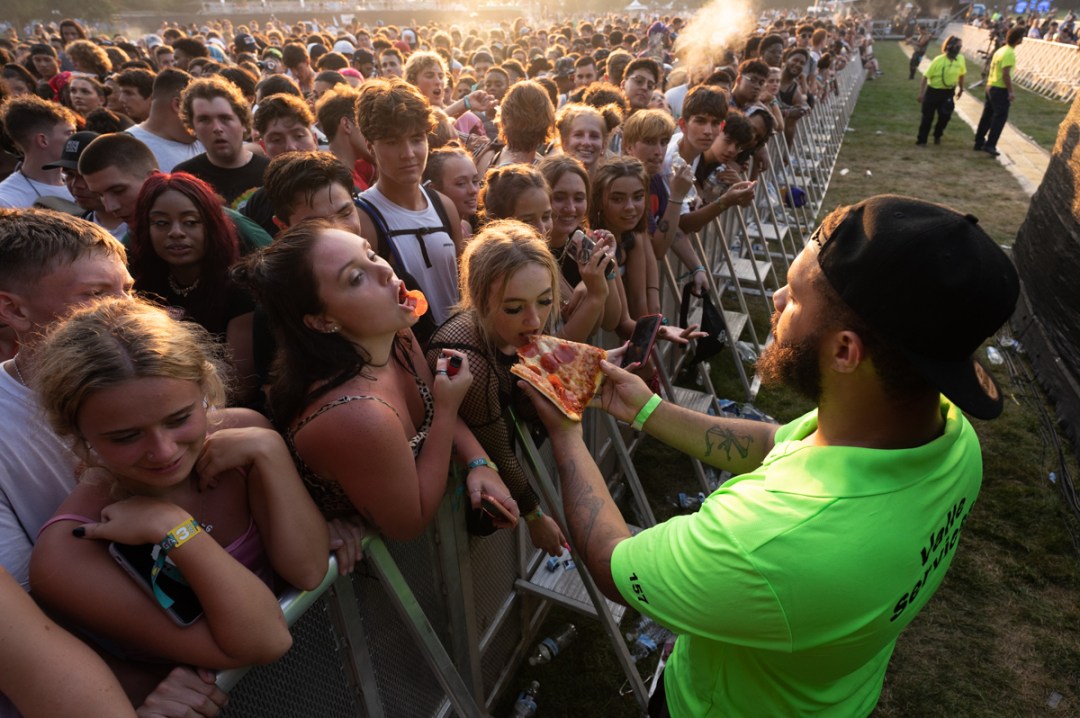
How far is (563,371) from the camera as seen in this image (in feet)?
7.43

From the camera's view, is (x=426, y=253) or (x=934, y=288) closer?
(x=934, y=288)

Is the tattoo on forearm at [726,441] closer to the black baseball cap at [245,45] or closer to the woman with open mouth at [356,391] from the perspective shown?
the woman with open mouth at [356,391]

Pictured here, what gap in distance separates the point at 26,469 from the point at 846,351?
2.22 m

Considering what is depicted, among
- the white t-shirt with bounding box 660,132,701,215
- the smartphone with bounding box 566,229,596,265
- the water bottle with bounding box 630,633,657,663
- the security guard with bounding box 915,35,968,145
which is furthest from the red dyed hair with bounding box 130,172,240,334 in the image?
the security guard with bounding box 915,35,968,145

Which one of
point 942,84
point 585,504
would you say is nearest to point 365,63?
point 585,504

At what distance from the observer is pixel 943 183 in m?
12.3

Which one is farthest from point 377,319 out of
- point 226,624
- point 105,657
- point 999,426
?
point 999,426

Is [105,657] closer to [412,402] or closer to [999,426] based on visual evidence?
[412,402]

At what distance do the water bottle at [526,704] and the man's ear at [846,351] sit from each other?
8.49 ft

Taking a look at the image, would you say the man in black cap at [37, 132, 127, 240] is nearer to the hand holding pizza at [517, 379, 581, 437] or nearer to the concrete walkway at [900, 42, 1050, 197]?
the hand holding pizza at [517, 379, 581, 437]

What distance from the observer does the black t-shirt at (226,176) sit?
172 inches

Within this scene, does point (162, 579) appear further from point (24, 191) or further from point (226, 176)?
point (24, 191)

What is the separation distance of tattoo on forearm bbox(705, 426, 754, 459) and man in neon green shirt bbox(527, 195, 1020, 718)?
1.76ft

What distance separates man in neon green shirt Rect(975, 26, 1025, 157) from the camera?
12.9 metres
